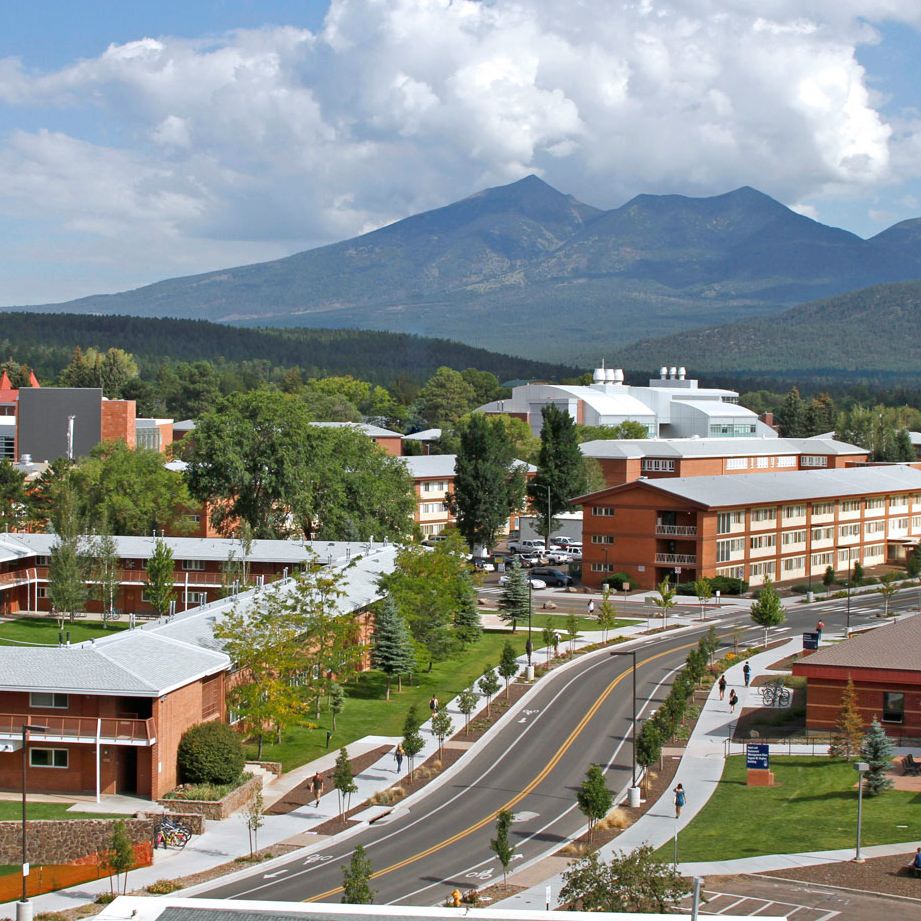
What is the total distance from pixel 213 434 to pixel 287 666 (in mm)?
43083

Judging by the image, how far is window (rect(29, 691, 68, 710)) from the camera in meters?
51.8

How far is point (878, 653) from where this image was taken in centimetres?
6225

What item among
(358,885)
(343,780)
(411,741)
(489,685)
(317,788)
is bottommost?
(317,788)

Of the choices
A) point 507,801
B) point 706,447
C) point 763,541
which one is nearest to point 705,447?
point 706,447

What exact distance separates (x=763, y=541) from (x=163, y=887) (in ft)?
254

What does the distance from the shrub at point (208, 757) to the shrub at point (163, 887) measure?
930 centimetres

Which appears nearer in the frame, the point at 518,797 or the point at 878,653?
the point at 518,797

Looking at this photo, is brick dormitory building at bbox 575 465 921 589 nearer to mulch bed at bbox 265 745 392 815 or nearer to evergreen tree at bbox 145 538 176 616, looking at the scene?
evergreen tree at bbox 145 538 176 616

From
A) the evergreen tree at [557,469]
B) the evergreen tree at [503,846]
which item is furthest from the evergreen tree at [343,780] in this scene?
the evergreen tree at [557,469]

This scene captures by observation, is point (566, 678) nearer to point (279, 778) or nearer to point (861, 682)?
point (861, 682)

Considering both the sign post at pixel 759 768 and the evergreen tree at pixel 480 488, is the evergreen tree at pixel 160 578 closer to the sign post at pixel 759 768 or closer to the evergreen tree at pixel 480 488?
the sign post at pixel 759 768

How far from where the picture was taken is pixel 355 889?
3666 cm

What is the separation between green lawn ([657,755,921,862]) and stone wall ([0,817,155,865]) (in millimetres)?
16600

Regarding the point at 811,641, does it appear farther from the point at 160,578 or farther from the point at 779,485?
the point at 779,485
